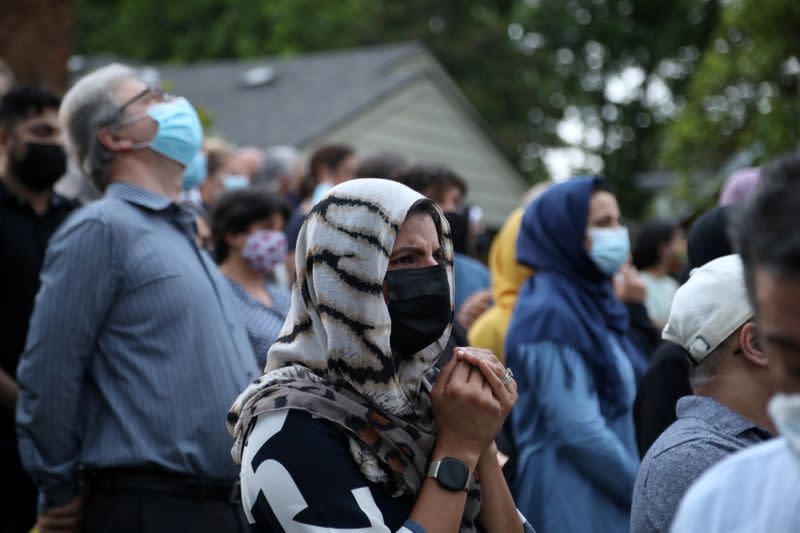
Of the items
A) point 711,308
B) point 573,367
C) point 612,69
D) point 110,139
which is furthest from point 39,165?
point 612,69

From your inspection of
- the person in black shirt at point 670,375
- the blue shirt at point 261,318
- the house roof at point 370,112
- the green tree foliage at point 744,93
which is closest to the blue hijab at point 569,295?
the person in black shirt at point 670,375

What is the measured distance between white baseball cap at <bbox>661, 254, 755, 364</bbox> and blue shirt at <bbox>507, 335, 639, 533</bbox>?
1.25m

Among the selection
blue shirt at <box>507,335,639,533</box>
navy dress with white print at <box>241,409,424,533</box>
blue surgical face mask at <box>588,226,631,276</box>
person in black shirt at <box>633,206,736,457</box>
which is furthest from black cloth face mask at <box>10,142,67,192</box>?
navy dress with white print at <box>241,409,424,533</box>

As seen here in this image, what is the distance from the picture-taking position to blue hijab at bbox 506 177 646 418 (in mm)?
4727

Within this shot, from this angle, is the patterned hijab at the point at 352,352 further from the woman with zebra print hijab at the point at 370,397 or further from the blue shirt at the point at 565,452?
the blue shirt at the point at 565,452

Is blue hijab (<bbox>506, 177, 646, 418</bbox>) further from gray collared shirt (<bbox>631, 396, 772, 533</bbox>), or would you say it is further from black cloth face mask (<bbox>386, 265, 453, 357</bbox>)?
black cloth face mask (<bbox>386, 265, 453, 357</bbox>)

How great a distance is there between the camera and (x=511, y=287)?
5.48 meters

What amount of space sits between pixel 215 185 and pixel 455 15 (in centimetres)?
3165

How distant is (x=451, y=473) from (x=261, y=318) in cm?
284

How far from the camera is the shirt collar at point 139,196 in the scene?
13.8 feet

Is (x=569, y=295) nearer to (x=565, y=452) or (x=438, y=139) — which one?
(x=565, y=452)

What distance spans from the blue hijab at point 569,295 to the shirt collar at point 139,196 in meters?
1.55

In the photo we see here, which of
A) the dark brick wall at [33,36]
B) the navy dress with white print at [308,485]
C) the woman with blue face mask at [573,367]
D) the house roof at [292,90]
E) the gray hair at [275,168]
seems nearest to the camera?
the navy dress with white print at [308,485]

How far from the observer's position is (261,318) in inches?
214
